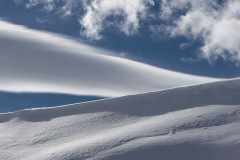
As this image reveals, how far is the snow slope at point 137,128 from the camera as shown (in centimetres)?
1352

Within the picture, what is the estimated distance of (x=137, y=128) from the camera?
14.9 m

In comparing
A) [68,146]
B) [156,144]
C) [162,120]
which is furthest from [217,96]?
[68,146]

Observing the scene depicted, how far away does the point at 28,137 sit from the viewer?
51.0ft

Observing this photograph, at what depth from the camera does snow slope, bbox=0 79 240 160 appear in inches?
532

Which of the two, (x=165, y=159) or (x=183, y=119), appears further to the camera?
(x=183, y=119)

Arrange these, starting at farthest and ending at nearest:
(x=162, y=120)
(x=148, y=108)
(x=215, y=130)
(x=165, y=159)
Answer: (x=148, y=108)
(x=162, y=120)
(x=215, y=130)
(x=165, y=159)

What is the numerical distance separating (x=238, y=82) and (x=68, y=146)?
193 inches

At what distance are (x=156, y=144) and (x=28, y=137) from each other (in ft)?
11.7

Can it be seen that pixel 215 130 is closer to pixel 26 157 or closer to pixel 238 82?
pixel 238 82

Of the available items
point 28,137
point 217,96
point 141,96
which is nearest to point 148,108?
point 141,96

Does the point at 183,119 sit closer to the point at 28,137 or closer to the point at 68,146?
the point at 68,146

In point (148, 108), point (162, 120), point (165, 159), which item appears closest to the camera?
point (165, 159)

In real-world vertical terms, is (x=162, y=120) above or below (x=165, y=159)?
above

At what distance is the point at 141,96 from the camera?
16.7 meters
